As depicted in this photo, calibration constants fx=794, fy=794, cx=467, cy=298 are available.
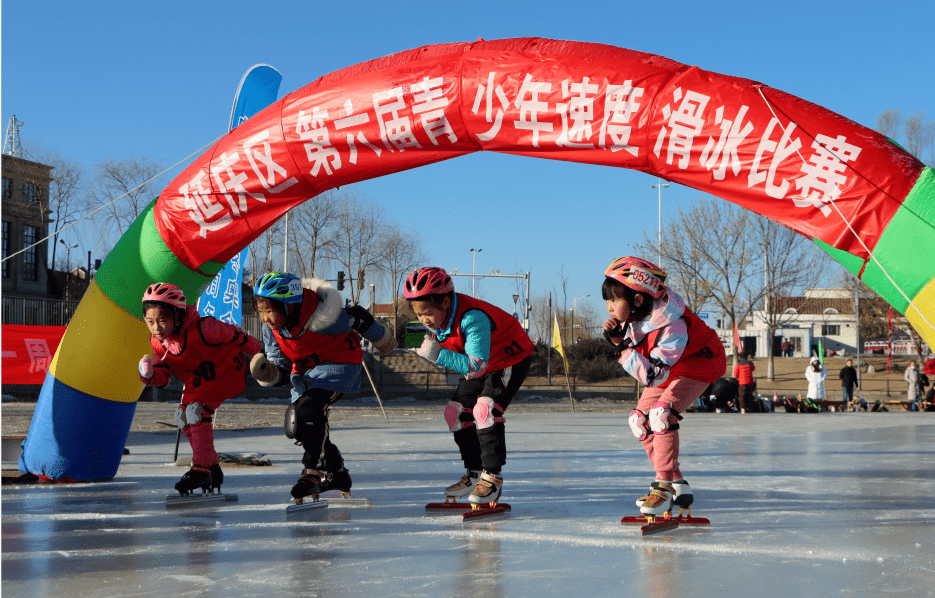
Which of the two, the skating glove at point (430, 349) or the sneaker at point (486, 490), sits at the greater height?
the skating glove at point (430, 349)

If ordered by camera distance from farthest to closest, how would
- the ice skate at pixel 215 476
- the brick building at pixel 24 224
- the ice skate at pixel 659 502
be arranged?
1. the brick building at pixel 24 224
2. the ice skate at pixel 215 476
3. the ice skate at pixel 659 502

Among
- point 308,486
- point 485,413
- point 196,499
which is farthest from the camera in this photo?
point 196,499

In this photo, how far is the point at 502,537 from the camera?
14.7 feet

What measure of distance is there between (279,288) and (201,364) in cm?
110

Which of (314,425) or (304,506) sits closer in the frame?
(304,506)

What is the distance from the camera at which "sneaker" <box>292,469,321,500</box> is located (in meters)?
5.46

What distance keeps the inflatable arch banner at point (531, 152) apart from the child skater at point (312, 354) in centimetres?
141

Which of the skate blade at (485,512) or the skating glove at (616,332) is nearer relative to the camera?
the skating glove at (616,332)

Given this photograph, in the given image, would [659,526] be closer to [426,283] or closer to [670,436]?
[670,436]

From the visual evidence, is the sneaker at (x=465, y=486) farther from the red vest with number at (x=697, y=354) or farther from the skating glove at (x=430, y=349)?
the red vest with number at (x=697, y=354)

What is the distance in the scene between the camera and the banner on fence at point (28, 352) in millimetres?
9602

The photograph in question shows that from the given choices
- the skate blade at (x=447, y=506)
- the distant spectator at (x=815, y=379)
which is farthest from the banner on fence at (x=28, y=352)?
the distant spectator at (x=815, y=379)

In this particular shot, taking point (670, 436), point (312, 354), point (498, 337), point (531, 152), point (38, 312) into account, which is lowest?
point (670, 436)

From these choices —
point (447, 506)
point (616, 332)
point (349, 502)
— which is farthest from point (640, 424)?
point (349, 502)
